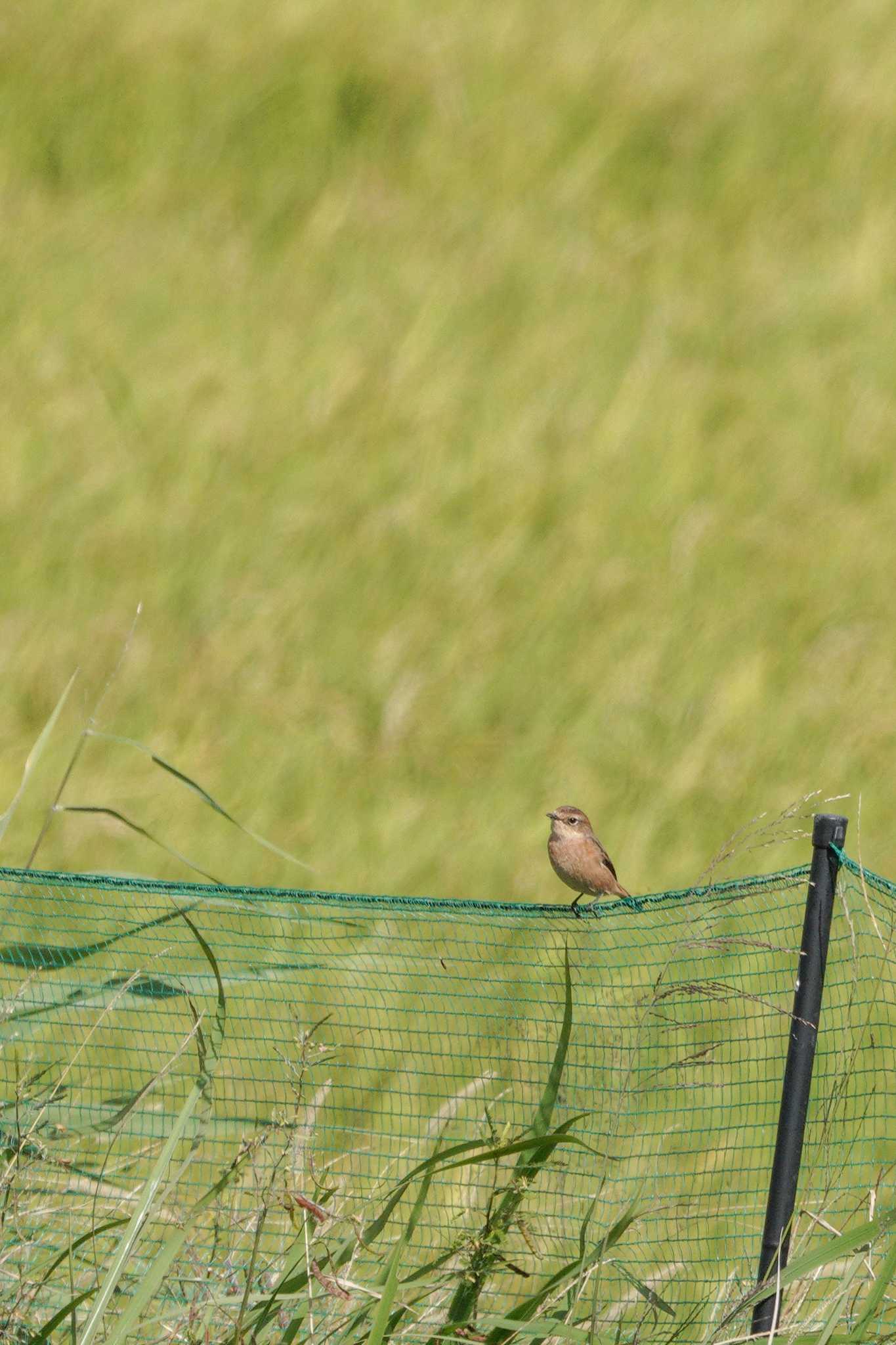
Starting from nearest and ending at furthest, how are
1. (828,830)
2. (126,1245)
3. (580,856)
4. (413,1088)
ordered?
(126,1245) < (828,830) < (580,856) < (413,1088)

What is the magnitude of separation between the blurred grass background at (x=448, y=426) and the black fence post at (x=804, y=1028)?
3727 millimetres

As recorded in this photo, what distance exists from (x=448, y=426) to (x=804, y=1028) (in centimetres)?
677

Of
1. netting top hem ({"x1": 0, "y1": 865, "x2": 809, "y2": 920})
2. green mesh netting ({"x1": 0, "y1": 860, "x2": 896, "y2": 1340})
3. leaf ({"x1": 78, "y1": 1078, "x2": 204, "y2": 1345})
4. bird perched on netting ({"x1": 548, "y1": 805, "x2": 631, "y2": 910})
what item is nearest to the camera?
leaf ({"x1": 78, "y1": 1078, "x2": 204, "y2": 1345})

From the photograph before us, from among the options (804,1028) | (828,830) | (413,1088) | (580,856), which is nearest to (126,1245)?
(804,1028)

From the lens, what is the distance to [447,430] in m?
9.39

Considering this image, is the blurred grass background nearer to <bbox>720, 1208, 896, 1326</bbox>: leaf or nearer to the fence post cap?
the fence post cap

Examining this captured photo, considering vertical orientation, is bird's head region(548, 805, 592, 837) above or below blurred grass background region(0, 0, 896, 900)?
below

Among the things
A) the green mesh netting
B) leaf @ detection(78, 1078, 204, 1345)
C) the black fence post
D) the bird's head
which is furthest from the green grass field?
leaf @ detection(78, 1078, 204, 1345)

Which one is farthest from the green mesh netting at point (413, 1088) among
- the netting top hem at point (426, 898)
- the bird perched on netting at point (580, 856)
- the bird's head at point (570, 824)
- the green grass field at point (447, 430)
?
the green grass field at point (447, 430)

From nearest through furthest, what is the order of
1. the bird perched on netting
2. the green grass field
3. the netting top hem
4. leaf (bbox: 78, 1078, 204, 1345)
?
1. leaf (bbox: 78, 1078, 204, 1345)
2. the netting top hem
3. the bird perched on netting
4. the green grass field

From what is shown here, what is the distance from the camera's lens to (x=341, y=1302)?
2744 millimetres

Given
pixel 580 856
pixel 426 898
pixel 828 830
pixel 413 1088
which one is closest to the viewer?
pixel 828 830

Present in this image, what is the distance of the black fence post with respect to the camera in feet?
9.62

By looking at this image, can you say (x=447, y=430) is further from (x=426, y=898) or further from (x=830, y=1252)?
(x=830, y=1252)
